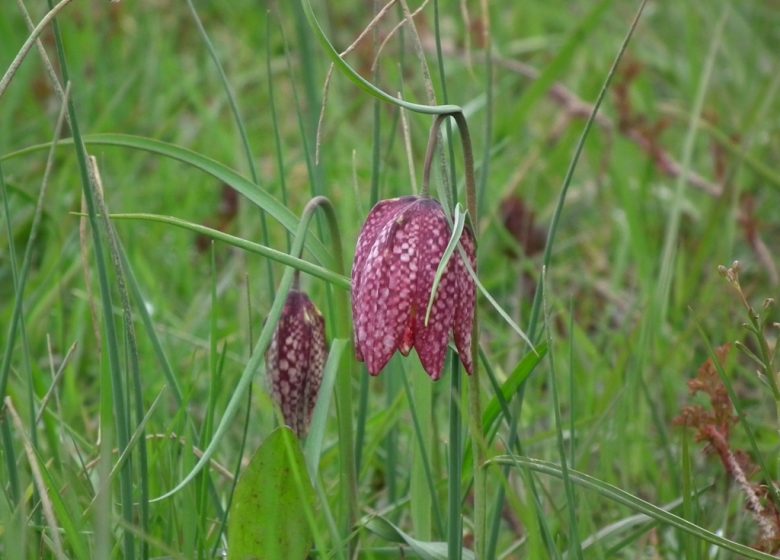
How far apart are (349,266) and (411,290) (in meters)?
1.20

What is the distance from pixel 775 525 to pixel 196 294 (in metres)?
1.27

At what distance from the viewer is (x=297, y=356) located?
4.09 ft

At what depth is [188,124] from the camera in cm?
294

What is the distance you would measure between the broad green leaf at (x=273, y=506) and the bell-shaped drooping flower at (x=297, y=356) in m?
0.13

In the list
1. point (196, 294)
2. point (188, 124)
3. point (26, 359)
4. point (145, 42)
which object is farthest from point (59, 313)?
point (145, 42)

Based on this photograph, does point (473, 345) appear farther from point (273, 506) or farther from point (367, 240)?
point (273, 506)

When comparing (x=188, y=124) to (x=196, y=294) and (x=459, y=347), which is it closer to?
(x=196, y=294)

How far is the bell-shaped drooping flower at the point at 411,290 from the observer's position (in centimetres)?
104

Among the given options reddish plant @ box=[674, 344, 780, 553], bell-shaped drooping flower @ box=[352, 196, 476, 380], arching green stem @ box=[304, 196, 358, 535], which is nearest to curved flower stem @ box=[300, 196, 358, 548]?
arching green stem @ box=[304, 196, 358, 535]

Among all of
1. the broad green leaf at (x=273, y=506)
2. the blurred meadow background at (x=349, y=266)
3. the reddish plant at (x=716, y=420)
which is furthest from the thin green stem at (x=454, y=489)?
the reddish plant at (x=716, y=420)

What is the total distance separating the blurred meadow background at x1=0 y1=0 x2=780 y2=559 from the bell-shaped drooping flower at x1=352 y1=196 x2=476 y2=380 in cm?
5

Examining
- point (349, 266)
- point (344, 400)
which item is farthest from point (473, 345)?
point (349, 266)

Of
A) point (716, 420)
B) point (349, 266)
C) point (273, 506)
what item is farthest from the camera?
point (349, 266)

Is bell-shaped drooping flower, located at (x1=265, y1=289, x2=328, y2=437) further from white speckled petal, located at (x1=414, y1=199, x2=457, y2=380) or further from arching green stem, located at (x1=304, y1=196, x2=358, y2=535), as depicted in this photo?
white speckled petal, located at (x1=414, y1=199, x2=457, y2=380)
